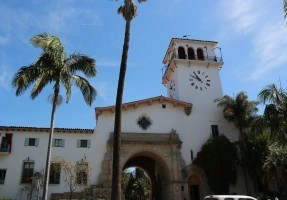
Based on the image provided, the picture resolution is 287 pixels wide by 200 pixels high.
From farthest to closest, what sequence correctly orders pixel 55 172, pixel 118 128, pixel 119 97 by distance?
pixel 55 172 < pixel 119 97 < pixel 118 128

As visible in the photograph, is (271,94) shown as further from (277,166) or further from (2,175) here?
(2,175)

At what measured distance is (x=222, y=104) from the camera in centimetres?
3247

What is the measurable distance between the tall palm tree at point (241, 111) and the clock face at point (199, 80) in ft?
14.8

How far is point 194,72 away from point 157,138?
10801mm

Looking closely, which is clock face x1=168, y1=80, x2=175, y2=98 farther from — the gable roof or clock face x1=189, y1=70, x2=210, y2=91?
the gable roof

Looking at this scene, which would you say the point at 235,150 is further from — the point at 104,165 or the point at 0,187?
the point at 0,187

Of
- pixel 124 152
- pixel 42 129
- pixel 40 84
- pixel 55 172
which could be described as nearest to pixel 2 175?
pixel 55 172

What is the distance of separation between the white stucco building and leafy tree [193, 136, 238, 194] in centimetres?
114

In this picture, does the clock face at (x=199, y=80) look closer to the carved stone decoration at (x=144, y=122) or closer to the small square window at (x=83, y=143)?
the carved stone decoration at (x=144, y=122)

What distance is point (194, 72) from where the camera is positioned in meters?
36.8

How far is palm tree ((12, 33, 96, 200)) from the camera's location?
2011cm

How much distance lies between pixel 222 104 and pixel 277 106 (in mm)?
11158

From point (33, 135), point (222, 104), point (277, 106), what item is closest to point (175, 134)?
point (222, 104)

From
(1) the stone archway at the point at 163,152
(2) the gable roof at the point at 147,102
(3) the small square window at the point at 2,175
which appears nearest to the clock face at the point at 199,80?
(2) the gable roof at the point at 147,102
